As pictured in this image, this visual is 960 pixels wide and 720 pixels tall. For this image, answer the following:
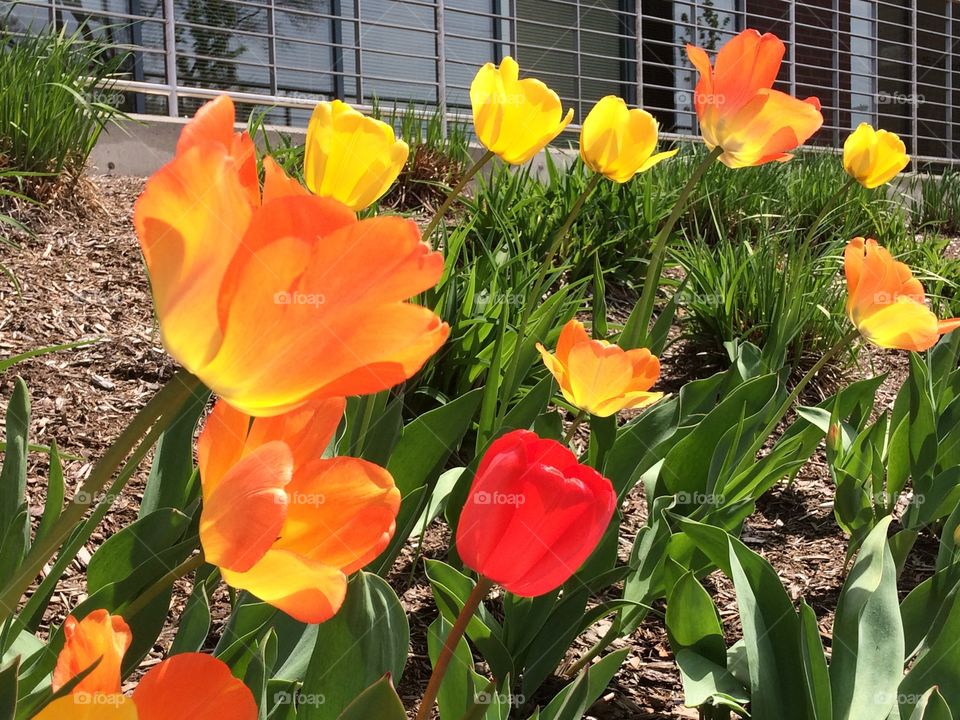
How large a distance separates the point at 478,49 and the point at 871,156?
22.3 feet

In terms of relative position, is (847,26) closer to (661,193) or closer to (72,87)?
(661,193)

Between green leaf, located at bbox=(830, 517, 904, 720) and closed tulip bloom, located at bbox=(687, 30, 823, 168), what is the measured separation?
636 millimetres

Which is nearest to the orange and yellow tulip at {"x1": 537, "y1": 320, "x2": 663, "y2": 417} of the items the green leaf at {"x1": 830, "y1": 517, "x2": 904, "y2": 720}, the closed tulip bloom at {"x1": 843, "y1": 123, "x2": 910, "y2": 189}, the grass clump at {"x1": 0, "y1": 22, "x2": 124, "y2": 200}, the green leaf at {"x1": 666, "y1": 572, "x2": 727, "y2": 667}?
the green leaf at {"x1": 666, "y1": 572, "x2": 727, "y2": 667}

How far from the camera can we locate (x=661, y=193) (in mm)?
3742

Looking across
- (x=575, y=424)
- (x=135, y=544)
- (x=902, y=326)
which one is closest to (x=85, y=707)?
(x=135, y=544)

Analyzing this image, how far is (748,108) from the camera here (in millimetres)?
1336

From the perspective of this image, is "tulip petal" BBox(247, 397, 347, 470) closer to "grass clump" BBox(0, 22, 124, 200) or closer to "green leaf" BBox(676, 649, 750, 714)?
"green leaf" BBox(676, 649, 750, 714)

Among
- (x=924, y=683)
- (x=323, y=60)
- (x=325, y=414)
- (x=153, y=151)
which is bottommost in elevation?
(x=924, y=683)

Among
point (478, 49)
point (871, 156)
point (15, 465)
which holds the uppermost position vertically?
point (478, 49)

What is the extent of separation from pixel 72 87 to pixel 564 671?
2.77 metres

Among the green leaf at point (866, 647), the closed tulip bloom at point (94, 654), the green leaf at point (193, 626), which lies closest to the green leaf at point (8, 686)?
the closed tulip bloom at point (94, 654)

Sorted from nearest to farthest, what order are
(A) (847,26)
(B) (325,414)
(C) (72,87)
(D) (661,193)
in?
1. (B) (325,414)
2. (C) (72,87)
3. (D) (661,193)
4. (A) (847,26)

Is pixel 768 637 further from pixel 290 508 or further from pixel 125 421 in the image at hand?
pixel 125 421

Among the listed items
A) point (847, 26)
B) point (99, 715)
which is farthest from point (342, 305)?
point (847, 26)
